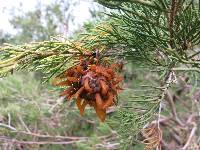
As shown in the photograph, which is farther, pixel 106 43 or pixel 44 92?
pixel 44 92

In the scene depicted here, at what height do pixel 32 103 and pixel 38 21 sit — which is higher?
pixel 38 21

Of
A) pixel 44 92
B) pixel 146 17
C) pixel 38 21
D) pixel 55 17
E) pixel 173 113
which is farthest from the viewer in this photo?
pixel 38 21

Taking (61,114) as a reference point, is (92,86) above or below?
above

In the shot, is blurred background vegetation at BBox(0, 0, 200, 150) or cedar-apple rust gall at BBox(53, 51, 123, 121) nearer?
cedar-apple rust gall at BBox(53, 51, 123, 121)

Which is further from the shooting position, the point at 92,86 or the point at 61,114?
the point at 61,114

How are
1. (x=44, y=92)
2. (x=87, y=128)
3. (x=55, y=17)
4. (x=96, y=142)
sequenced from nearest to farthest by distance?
(x=96, y=142) < (x=44, y=92) < (x=87, y=128) < (x=55, y=17)

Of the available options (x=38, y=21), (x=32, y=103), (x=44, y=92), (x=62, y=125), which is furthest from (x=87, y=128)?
(x=38, y=21)

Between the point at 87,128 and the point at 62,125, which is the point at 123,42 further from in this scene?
the point at 87,128

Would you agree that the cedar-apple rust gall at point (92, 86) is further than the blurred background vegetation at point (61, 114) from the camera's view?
No
